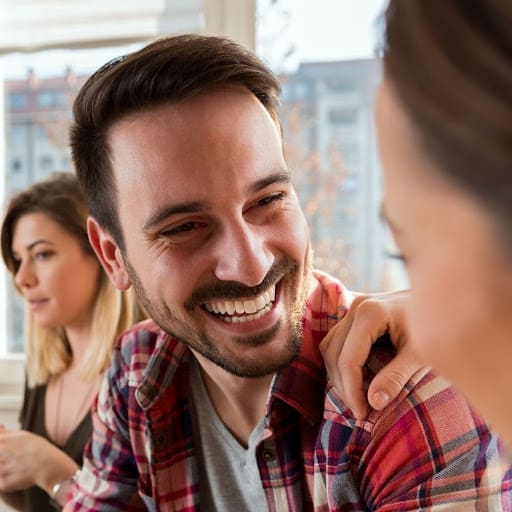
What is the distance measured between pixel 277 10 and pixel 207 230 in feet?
3.81

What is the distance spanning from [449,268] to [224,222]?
673 mm

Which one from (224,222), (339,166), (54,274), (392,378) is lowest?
(392,378)

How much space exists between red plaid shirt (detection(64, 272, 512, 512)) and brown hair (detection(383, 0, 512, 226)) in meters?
0.58

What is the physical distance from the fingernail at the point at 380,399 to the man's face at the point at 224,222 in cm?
21

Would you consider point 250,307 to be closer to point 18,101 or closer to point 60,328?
point 60,328

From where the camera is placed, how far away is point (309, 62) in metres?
2.11

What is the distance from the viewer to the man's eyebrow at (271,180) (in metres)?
1.13

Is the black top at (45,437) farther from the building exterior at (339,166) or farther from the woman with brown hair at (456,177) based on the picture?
the woman with brown hair at (456,177)

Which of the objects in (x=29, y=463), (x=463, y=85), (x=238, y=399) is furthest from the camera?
(x=29, y=463)

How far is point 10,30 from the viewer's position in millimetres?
2283

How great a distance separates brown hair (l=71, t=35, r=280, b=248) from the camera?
3.81 feet

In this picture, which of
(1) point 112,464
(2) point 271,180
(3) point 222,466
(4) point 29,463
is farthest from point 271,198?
(4) point 29,463

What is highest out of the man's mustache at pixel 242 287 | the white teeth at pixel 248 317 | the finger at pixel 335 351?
the man's mustache at pixel 242 287

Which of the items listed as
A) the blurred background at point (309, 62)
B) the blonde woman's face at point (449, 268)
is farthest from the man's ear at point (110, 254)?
the blonde woman's face at point (449, 268)
